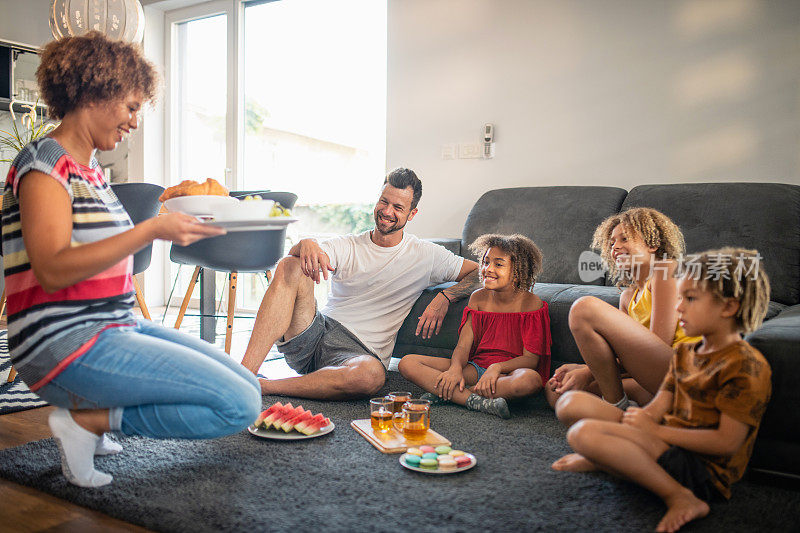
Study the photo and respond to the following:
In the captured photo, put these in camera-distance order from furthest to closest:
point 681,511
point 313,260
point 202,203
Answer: point 313,260, point 202,203, point 681,511

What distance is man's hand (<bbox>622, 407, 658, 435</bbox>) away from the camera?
1423 mm

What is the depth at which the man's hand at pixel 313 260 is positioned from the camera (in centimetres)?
227

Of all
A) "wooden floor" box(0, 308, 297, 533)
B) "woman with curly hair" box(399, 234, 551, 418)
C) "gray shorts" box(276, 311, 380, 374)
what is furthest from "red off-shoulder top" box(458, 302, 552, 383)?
"wooden floor" box(0, 308, 297, 533)

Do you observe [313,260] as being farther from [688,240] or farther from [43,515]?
Result: [688,240]

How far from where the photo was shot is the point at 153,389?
144 cm

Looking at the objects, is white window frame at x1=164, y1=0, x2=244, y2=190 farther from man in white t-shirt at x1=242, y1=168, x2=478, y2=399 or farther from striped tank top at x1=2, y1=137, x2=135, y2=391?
striped tank top at x1=2, y1=137, x2=135, y2=391

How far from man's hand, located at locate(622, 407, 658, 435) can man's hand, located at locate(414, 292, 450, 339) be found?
102 centimetres

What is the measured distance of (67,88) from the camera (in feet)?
4.77

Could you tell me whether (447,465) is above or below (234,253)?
below

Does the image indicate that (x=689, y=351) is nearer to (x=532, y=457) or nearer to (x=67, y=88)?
(x=532, y=457)

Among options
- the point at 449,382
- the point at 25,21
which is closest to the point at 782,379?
the point at 449,382

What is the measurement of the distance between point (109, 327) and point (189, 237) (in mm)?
323

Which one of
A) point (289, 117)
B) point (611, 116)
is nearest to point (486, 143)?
point (611, 116)

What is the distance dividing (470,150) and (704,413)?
2470 millimetres
